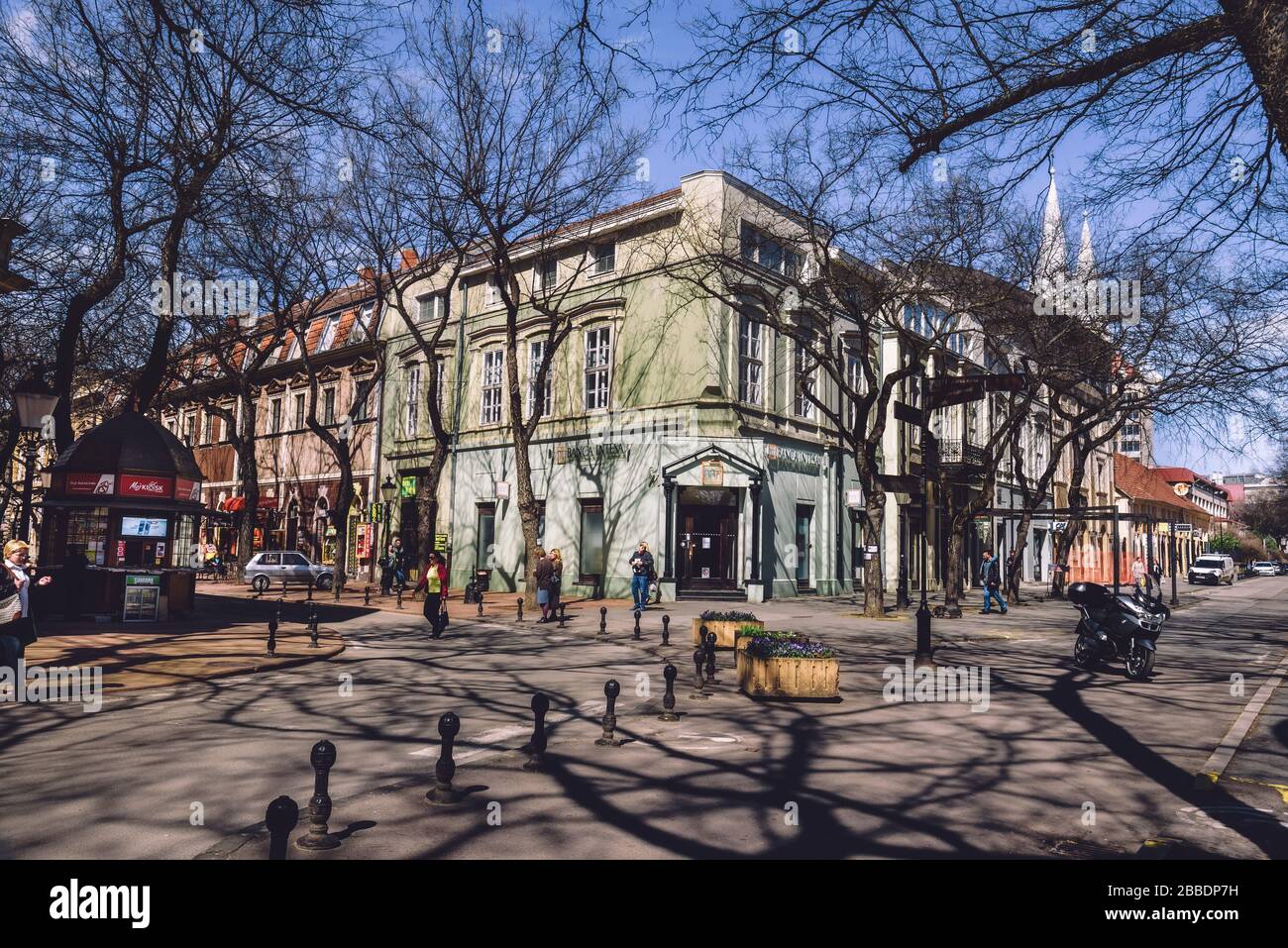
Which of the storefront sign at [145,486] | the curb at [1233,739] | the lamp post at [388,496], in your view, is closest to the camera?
the curb at [1233,739]

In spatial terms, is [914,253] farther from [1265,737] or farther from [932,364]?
[932,364]

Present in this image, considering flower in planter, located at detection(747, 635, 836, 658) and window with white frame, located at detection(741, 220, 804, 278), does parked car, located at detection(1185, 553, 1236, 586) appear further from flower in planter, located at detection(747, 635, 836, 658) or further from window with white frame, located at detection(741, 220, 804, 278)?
flower in planter, located at detection(747, 635, 836, 658)

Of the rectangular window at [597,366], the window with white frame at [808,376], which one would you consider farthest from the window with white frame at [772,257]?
the rectangular window at [597,366]

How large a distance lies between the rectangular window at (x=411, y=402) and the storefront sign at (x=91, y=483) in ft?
58.0

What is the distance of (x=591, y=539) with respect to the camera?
28344 millimetres

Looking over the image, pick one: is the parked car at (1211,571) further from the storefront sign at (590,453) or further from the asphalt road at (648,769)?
the asphalt road at (648,769)

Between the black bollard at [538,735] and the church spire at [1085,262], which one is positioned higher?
the church spire at [1085,262]

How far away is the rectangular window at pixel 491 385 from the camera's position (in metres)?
31.8

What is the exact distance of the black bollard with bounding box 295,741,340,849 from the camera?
5.11 metres

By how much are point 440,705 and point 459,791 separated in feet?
12.8

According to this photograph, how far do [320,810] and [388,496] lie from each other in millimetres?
31861

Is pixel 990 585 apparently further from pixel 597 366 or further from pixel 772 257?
pixel 597 366

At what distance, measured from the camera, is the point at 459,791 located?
6.31 meters
